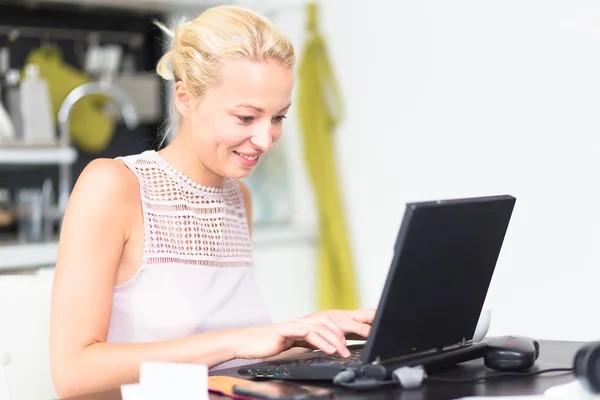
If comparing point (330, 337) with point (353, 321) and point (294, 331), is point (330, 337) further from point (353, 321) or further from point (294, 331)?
point (353, 321)

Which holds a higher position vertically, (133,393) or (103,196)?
(103,196)

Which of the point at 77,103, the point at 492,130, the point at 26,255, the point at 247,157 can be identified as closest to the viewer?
the point at 247,157

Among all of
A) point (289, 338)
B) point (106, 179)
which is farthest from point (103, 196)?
point (289, 338)

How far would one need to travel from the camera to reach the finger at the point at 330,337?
4.46 feet

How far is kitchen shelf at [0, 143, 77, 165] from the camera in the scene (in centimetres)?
332

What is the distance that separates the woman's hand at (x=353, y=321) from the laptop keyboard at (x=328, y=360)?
0.03 meters

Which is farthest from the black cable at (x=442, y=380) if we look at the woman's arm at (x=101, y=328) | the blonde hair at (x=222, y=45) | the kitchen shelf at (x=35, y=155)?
the kitchen shelf at (x=35, y=155)

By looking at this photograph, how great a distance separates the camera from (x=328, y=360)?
141 centimetres

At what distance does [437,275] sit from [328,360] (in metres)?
0.24

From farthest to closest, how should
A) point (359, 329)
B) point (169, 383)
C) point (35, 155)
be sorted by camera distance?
point (35, 155) < point (359, 329) < point (169, 383)

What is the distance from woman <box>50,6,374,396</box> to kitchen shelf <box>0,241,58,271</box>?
1389mm

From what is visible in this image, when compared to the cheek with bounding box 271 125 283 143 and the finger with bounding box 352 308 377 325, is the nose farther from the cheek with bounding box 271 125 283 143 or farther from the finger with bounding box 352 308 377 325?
the finger with bounding box 352 308 377 325

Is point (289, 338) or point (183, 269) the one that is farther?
point (183, 269)

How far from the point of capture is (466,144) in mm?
3381
